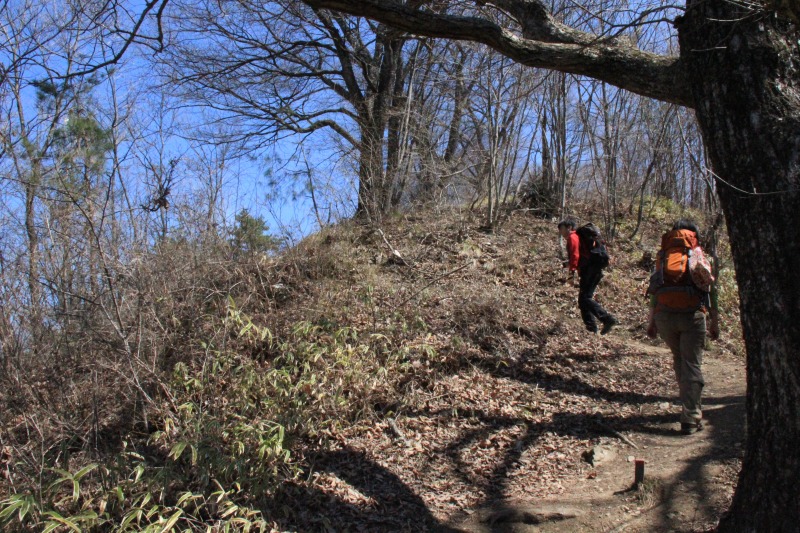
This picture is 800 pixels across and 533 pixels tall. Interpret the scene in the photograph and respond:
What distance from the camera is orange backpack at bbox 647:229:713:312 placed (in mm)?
4969

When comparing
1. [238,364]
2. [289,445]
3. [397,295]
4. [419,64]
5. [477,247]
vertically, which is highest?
[419,64]

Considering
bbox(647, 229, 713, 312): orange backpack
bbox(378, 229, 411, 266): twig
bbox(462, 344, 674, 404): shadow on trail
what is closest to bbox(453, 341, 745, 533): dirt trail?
bbox(462, 344, 674, 404): shadow on trail

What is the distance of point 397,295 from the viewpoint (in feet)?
26.1

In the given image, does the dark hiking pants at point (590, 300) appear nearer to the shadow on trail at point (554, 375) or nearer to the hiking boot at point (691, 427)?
the shadow on trail at point (554, 375)

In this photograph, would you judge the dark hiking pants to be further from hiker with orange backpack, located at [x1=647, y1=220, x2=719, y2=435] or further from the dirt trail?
the dirt trail

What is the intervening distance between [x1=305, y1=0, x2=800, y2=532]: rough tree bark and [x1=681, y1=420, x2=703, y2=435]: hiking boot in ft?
6.73

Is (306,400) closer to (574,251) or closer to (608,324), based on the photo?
(574,251)

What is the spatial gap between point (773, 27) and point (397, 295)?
5.49 metres

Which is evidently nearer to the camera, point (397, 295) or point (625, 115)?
point (397, 295)

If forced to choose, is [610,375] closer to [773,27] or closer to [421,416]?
[421,416]

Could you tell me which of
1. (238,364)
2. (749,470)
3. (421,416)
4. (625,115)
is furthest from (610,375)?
(625,115)

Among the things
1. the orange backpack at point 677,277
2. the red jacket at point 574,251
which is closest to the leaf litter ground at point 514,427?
the red jacket at point 574,251

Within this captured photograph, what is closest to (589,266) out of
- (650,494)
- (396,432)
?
(396,432)

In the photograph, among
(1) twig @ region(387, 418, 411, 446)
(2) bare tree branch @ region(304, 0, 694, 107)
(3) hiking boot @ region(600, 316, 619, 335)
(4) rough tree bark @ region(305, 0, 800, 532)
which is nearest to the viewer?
(4) rough tree bark @ region(305, 0, 800, 532)
